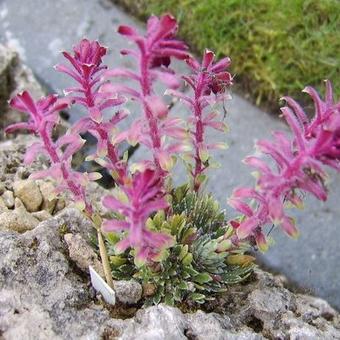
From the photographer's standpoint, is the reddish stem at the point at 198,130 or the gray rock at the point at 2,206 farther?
the gray rock at the point at 2,206

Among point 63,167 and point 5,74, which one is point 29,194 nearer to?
point 63,167

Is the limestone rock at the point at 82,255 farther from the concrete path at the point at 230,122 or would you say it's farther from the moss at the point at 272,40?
the moss at the point at 272,40

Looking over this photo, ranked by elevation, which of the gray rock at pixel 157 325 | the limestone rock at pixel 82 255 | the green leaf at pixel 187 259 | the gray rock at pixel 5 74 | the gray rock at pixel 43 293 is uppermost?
the green leaf at pixel 187 259

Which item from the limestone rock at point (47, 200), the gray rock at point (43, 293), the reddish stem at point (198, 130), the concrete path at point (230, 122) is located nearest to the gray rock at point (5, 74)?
the concrete path at point (230, 122)

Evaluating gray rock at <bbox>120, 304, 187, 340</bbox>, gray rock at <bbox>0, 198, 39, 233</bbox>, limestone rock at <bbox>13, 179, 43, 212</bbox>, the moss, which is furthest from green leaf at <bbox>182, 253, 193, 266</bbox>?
the moss

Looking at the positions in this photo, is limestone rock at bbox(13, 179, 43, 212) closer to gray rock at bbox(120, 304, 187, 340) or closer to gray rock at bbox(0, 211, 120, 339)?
gray rock at bbox(0, 211, 120, 339)

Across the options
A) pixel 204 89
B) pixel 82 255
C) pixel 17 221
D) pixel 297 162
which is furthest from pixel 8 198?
pixel 297 162
